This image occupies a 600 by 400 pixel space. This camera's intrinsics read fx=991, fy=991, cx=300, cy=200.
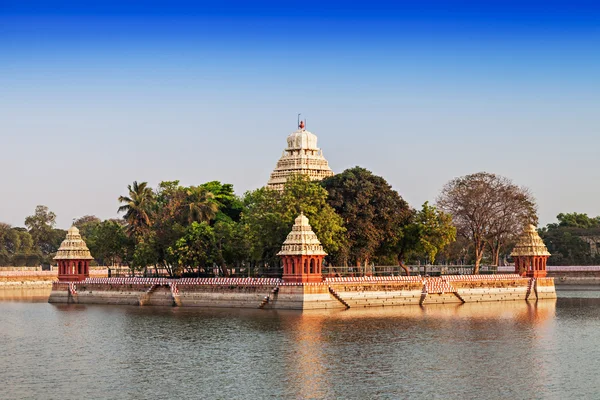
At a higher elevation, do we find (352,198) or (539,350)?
(352,198)

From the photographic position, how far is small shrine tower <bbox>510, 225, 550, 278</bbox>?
78.8 metres

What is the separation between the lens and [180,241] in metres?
71.0

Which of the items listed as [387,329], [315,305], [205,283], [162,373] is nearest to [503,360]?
[387,329]

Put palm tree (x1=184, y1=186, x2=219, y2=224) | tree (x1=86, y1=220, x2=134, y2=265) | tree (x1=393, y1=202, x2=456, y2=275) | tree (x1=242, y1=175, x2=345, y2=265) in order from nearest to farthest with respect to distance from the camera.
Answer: tree (x1=242, y1=175, x2=345, y2=265) → tree (x1=393, y1=202, x2=456, y2=275) → palm tree (x1=184, y1=186, x2=219, y2=224) → tree (x1=86, y1=220, x2=134, y2=265)

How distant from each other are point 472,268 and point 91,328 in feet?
132

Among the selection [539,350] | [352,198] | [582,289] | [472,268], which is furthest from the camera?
[582,289]

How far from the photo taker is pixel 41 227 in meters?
140

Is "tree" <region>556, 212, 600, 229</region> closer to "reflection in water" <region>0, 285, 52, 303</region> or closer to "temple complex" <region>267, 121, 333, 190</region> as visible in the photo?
"temple complex" <region>267, 121, 333, 190</region>

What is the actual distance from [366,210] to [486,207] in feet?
56.9

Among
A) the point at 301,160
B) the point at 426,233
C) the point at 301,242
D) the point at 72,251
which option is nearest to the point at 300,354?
the point at 301,242

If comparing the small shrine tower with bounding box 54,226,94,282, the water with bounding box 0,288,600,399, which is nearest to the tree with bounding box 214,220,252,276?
the water with bounding box 0,288,600,399

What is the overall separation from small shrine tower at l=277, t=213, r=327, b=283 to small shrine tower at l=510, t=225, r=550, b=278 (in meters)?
21.9

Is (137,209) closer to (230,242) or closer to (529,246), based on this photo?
(230,242)

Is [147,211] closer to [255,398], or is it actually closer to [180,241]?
[180,241]
